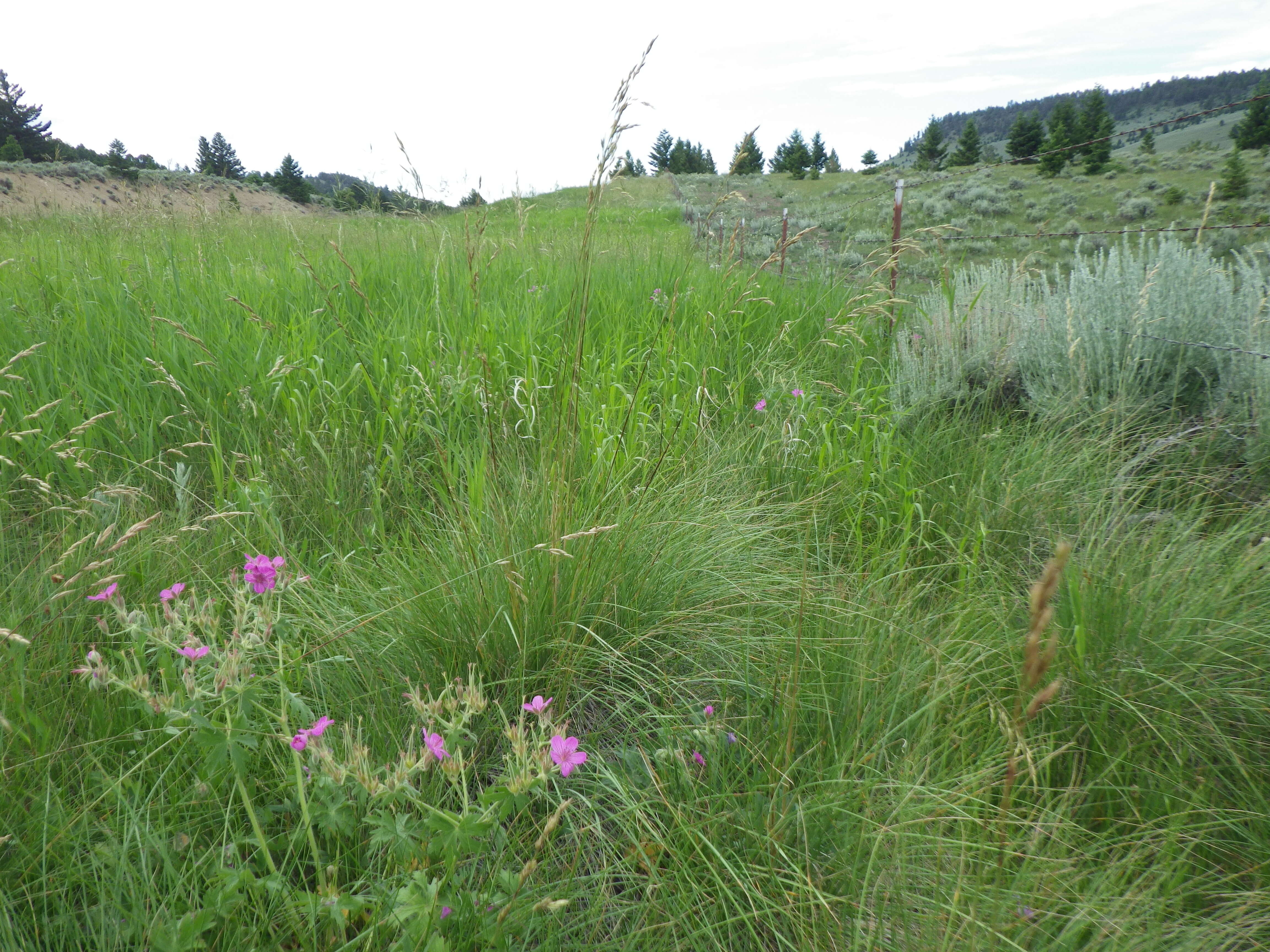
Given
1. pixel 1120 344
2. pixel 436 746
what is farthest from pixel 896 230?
pixel 436 746

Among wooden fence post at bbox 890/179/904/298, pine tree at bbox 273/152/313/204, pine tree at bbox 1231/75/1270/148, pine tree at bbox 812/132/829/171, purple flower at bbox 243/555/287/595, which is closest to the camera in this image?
purple flower at bbox 243/555/287/595

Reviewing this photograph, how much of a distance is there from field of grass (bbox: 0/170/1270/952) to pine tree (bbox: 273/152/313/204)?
1100cm

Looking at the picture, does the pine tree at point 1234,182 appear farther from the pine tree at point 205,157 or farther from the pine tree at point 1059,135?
the pine tree at point 205,157

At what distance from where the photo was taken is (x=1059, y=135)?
3030cm

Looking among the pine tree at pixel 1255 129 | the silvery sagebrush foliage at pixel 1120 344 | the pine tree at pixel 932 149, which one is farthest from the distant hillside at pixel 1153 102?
the silvery sagebrush foliage at pixel 1120 344

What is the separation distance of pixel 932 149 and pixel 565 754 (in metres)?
41.5

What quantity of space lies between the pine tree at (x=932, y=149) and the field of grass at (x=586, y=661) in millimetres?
20733

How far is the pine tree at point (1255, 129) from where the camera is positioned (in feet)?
63.0

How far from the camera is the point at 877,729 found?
4.87 ft

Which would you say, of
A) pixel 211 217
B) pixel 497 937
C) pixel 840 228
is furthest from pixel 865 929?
pixel 840 228

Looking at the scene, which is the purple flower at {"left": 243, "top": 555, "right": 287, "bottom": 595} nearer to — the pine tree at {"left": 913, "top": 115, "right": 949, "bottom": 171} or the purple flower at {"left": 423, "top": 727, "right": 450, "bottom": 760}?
the purple flower at {"left": 423, "top": 727, "right": 450, "bottom": 760}

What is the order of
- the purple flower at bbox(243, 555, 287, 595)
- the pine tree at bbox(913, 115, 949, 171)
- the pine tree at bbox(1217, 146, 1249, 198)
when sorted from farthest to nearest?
1. the pine tree at bbox(913, 115, 949, 171)
2. the pine tree at bbox(1217, 146, 1249, 198)
3. the purple flower at bbox(243, 555, 287, 595)

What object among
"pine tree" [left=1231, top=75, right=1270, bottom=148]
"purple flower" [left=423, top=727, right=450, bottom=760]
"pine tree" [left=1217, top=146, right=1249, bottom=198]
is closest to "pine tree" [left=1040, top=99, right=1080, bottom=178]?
"pine tree" [left=1231, top=75, right=1270, bottom=148]

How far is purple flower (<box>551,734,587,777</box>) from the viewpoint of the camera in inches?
40.4
